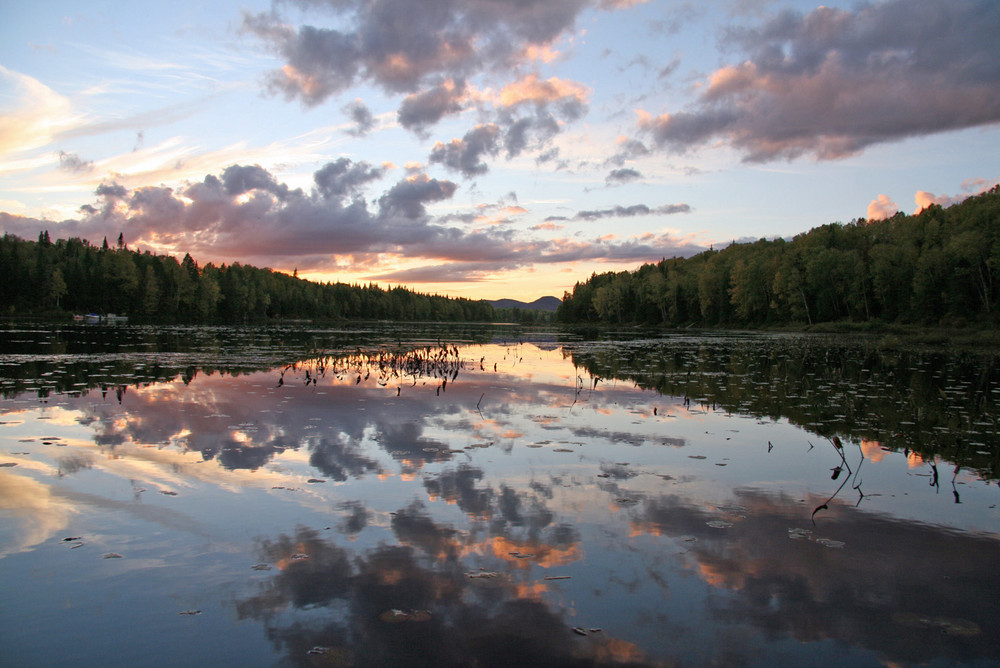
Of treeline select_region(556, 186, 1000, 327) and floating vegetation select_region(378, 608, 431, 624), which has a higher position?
treeline select_region(556, 186, 1000, 327)

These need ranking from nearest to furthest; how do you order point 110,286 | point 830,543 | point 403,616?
point 403,616, point 830,543, point 110,286

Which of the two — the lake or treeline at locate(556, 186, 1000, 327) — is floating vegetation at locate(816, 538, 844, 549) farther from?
treeline at locate(556, 186, 1000, 327)

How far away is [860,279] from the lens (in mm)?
Answer: 73125

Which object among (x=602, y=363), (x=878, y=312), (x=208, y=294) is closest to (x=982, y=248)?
(x=878, y=312)

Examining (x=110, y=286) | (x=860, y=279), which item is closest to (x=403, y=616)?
(x=860, y=279)

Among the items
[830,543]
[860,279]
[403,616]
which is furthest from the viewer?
[860,279]

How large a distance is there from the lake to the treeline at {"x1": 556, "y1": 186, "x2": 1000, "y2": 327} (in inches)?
2254

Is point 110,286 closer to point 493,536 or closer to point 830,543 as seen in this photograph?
point 493,536

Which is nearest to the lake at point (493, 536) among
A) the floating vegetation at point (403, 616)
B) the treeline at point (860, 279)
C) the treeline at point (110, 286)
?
the floating vegetation at point (403, 616)

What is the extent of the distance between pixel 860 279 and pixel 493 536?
3239 inches

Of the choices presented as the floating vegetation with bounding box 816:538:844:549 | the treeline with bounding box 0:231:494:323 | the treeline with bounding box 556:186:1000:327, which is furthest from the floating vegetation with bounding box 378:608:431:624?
the treeline with bounding box 0:231:494:323

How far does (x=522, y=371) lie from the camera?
26.1m

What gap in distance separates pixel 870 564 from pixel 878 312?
84.0m

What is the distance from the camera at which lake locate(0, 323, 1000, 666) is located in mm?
4594
